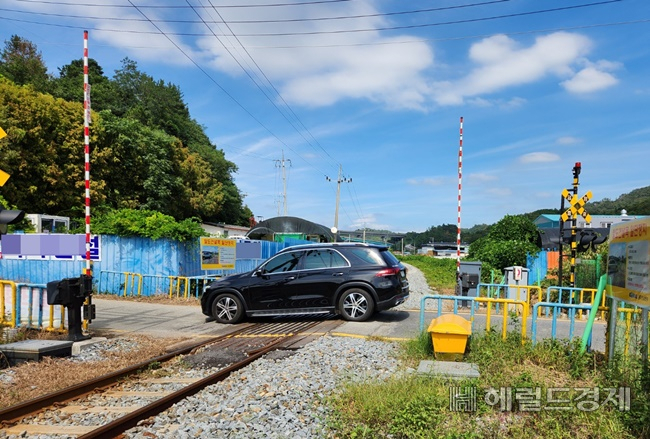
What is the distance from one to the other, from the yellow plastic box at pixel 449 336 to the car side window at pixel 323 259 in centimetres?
420

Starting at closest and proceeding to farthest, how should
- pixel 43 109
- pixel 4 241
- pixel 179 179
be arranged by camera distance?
1. pixel 4 241
2. pixel 43 109
3. pixel 179 179

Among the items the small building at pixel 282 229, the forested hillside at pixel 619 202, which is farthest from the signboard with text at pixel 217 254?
the forested hillside at pixel 619 202

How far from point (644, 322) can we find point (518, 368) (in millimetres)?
1488

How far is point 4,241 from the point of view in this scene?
17.7 metres

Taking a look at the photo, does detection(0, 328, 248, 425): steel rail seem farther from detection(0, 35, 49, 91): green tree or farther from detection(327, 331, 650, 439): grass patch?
detection(0, 35, 49, 91): green tree

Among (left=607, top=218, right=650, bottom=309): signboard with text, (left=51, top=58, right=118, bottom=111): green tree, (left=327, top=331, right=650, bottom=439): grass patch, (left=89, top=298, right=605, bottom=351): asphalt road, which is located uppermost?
(left=51, top=58, right=118, bottom=111): green tree

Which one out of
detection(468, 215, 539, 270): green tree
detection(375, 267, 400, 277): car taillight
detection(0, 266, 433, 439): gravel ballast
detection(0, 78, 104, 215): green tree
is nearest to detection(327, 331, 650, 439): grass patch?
detection(0, 266, 433, 439): gravel ballast

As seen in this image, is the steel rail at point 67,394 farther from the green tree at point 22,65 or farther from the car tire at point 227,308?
the green tree at point 22,65

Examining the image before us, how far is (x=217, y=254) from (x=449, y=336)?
1272cm

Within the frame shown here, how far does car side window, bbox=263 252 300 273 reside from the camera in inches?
421

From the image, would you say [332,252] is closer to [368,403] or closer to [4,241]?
[368,403]

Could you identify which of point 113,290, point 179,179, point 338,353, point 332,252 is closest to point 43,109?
point 179,179

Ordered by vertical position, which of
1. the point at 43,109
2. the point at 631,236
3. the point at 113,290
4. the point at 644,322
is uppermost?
the point at 43,109

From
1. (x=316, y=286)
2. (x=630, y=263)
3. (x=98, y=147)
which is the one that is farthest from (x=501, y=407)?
(x=98, y=147)
